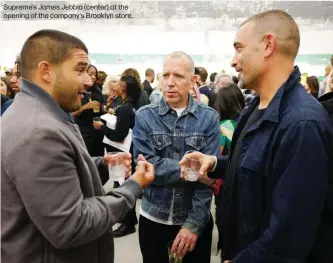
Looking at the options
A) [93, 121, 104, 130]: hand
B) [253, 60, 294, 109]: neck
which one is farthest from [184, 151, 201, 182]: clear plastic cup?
[93, 121, 104, 130]: hand

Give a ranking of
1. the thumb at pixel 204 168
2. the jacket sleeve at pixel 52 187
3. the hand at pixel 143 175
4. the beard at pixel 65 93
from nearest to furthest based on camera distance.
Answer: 1. the jacket sleeve at pixel 52 187
2. the beard at pixel 65 93
3. the hand at pixel 143 175
4. the thumb at pixel 204 168

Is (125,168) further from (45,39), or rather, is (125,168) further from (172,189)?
(45,39)

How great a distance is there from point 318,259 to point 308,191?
0.40 metres

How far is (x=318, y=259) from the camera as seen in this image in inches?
50.4

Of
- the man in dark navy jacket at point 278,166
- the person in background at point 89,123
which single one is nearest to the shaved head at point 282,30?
the man in dark navy jacket at point 278,166

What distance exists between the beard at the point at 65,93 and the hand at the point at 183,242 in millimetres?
849

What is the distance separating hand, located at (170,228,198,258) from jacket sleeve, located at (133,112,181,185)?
27cm

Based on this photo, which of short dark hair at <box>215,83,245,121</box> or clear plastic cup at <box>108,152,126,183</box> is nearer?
clear plastic cup at <box>108,152,126,183</box>

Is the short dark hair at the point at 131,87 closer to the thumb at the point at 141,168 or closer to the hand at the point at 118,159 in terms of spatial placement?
the hand at the point at 118,159

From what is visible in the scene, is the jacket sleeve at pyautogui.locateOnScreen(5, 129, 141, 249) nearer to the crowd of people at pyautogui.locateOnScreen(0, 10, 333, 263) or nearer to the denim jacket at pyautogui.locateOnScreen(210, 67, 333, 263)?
the crowd of people at pyautogui.locateOnScreen(0, 10, 333, 263)

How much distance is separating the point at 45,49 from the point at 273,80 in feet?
2.83

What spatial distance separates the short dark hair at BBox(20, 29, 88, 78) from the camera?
3.76 feet

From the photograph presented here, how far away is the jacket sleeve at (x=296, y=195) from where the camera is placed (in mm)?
1055

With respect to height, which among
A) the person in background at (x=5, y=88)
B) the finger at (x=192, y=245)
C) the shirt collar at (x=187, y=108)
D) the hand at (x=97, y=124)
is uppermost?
the shirt collar at (x=187, y=108)
